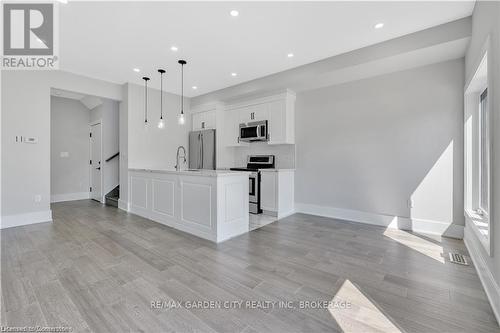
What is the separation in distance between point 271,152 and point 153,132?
2.91 meters

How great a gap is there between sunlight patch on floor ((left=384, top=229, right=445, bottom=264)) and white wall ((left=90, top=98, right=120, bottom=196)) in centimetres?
635

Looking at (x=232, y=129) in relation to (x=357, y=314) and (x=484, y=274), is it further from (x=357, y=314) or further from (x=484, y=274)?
(x=484, y=274)

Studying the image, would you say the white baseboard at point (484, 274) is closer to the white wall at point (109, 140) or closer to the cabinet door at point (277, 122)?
the cabinet door at point (277, 122)

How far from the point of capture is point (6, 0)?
2.37m

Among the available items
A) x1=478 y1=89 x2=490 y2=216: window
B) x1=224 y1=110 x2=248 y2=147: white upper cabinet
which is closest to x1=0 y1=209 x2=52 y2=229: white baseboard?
x1=224 y1=110 x2=248 y2=147: white upper cabinet

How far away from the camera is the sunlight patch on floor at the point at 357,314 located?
1.51 meters

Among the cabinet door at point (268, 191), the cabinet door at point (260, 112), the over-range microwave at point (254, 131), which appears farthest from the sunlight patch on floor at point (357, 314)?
the cabinet door at point (260, 112)

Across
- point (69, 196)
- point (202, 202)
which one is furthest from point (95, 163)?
point (202, 202)

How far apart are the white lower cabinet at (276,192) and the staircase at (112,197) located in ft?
11.8

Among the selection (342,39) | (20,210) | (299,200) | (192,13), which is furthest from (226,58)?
(20,210)

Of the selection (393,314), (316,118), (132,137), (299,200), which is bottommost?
(393,314)

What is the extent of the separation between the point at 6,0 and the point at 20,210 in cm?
322

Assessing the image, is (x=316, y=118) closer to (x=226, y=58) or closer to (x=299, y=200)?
(x=299, y=200)

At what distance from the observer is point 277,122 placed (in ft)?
15.3
